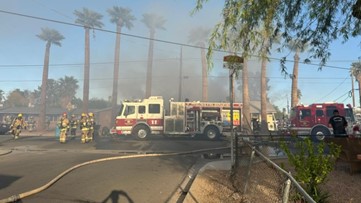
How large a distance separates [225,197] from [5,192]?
415 cm

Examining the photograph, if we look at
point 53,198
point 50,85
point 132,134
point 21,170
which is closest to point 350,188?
point 53,198

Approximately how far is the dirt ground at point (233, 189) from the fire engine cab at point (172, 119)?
1306 centimetres

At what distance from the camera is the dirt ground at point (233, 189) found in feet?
19.0

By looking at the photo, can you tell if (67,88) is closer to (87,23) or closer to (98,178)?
(87,23)

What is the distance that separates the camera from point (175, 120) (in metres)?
21.3

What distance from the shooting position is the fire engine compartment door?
2125 centimetres

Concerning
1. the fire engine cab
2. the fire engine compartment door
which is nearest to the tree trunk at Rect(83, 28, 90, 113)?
the fire engine cab

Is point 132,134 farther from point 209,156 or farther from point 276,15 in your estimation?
point 276,15

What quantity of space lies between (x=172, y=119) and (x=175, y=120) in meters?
0.20

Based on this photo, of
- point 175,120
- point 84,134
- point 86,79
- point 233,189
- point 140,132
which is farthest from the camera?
point 86,79

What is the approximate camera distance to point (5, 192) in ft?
21.2

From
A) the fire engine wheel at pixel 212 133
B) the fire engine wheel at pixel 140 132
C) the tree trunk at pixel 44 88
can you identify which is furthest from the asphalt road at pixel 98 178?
the tree trunk at pixel 44 88

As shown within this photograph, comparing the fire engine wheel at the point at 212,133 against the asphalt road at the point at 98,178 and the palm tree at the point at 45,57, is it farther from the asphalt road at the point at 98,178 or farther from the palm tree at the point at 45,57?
the palm tree at the point at 45,57

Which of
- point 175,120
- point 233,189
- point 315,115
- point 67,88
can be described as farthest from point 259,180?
point 67,88
